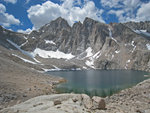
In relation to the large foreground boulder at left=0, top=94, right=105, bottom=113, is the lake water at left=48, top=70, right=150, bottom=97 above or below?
below

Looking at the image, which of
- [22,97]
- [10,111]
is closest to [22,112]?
[10,111]

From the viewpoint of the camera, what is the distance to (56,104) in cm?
1655

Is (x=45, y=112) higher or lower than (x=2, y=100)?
higher

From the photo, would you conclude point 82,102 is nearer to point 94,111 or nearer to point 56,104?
point 94,111

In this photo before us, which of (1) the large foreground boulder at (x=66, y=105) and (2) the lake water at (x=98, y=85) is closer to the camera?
(1) the large foreground boulder at (x=66, y=105)

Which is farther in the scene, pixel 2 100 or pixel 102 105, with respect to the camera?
pixel 2 100

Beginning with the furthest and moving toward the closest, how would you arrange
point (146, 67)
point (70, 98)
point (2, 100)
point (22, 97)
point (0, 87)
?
point (146, 67) → point (0, 87) → point (22, 97) → point (2, 100) → point (70, 98)

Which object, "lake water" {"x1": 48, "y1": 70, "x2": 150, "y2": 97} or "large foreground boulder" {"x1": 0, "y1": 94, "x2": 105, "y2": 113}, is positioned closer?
"large foreground boulder" {"x1": 0, "y1": 94, "x2": 105, "y2": 113}

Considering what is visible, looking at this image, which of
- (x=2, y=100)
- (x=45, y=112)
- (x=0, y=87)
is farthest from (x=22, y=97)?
(x=45, y=112)

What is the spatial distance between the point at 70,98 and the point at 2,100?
19.0 metres

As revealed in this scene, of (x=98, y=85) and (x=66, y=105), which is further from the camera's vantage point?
(x=98, y=85)

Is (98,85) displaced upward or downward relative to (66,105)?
downward

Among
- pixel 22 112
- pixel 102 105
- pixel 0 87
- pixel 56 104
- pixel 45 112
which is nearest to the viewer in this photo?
pixel 45 112

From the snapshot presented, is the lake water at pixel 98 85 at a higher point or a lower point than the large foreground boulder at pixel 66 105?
lower
